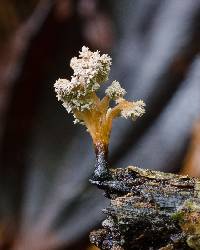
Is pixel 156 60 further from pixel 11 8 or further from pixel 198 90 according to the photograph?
pixel 11 8

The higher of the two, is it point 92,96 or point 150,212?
point 92,96

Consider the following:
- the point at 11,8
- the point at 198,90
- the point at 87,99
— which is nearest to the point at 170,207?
the point at 87,99

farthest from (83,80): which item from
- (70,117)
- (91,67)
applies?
(70,117)

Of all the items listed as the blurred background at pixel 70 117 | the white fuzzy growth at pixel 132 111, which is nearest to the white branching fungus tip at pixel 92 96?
the white fuzzy growth at pixel 132 111

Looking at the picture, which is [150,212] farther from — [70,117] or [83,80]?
[70,117]

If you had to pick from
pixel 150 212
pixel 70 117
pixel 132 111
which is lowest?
pixel 150 212

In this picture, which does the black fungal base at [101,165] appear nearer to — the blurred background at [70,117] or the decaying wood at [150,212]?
the decaying wood at [150,212]
